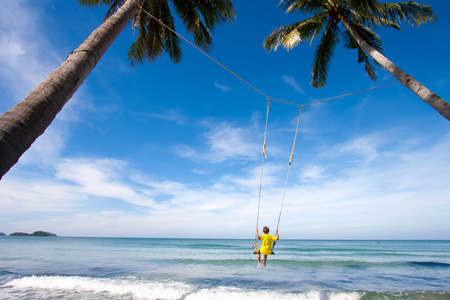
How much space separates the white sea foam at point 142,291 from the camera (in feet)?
30.2

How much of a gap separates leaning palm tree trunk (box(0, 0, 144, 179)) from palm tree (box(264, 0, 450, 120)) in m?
6.87

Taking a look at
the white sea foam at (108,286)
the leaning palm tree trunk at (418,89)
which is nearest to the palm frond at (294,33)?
the leaning palm tree trunk at (418,89)

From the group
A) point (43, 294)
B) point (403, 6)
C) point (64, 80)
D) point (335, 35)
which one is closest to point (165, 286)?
point (43, 294)

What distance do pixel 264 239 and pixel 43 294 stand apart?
9.13 m

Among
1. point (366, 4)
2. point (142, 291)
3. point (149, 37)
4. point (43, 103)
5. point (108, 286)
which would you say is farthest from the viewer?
point (108, 286)

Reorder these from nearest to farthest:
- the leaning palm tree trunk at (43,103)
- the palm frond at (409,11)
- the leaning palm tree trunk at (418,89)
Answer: the leaning palm tree trunk at (43,103)
the leaning palm tree trunk at (418,89)
the palm frond at (409,11)

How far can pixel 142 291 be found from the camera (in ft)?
31.9

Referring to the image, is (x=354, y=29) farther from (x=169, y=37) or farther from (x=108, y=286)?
(x=108, y=286)

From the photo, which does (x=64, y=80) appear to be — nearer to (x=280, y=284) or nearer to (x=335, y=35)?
(x=335, y=35)

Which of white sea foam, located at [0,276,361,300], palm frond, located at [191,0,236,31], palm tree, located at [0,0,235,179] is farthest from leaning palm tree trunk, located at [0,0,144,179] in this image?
white sea foam, located at [0,276,361,300]

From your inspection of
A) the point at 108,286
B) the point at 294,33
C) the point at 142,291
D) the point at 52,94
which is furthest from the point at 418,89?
the point at 108,286

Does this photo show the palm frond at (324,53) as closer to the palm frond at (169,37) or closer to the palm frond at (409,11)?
the palm frond at (409,11)

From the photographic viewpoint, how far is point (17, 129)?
2055mm

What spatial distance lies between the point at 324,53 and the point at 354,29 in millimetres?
1832
